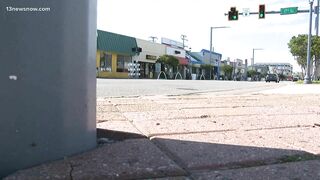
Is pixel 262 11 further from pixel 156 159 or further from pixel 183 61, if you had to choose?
pixel 183 61

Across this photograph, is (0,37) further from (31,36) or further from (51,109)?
(51,109)

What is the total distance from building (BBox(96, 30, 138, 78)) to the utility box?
1908 inches

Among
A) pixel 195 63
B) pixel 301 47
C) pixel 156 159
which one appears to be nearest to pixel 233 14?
pixel 156 159

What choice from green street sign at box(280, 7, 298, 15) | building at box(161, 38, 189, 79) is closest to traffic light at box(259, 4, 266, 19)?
green street sign at box(280, 7, 298, 15)

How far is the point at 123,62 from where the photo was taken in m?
59.9

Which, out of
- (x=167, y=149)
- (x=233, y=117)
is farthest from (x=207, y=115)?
(x=167, y=149)

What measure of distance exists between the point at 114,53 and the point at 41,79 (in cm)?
5467

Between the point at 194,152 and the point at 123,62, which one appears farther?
the point at 123,62

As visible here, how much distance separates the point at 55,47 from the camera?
294cm

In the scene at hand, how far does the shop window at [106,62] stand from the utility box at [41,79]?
167 feet

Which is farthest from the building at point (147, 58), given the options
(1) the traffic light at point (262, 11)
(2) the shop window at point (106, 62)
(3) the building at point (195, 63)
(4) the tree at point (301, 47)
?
(1) the traffic light at point (262, 11)

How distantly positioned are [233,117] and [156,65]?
6111cm

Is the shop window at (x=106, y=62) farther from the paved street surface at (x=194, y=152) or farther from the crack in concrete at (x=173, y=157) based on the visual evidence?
the crack in concrete at (x=173, y=157)

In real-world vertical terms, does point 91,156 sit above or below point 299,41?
below
